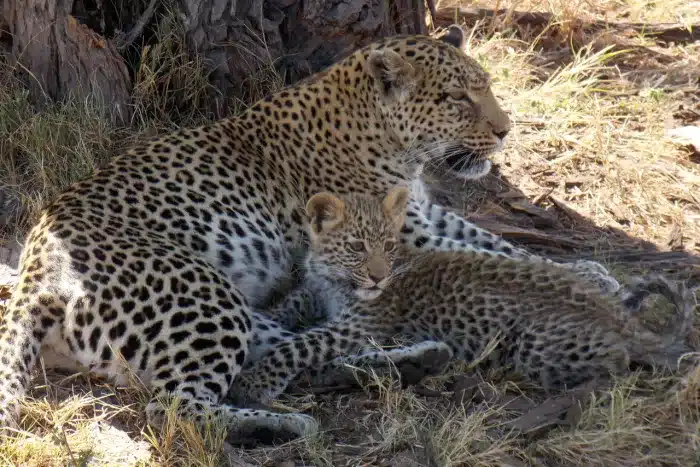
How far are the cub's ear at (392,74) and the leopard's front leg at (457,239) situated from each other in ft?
2.86

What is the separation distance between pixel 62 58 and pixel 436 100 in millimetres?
3216

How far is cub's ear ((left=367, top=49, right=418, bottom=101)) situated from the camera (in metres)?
6.92

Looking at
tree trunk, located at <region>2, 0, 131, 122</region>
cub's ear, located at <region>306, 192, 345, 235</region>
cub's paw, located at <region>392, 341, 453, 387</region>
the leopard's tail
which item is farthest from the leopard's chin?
tree trunk, located at <region>2, 0, 131, 122</region>

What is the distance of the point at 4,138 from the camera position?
7922mm

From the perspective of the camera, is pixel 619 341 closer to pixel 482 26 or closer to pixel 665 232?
pixel 665 232

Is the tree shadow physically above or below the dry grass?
below

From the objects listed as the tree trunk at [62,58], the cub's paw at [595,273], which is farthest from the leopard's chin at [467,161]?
the tree trunk at [62,58]

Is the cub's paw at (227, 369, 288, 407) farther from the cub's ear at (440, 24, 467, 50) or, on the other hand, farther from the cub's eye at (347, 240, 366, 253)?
the cub's ear at (440, 24, 467, 50)

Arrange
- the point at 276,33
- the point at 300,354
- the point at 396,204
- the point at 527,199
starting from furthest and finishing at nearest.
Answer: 1. the point at 527,199
2. the point at 276,33
3. the point at 396,204
4. the point at 300,354

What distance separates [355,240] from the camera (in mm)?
6562

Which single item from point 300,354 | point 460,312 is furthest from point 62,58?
point 460,312

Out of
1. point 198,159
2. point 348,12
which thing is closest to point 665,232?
point 348,12

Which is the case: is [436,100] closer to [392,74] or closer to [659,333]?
[392,74]

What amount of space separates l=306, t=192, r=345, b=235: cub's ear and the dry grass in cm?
128
